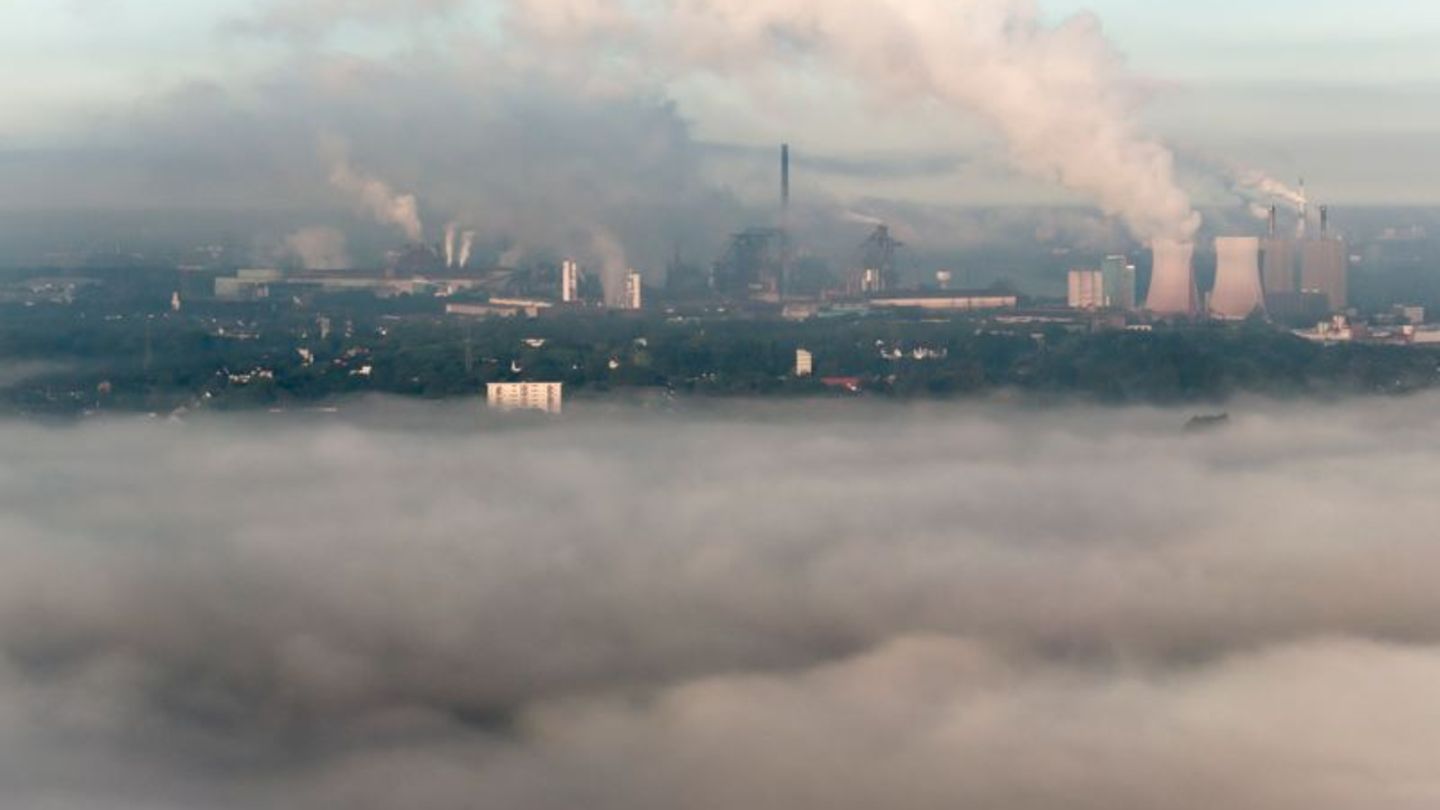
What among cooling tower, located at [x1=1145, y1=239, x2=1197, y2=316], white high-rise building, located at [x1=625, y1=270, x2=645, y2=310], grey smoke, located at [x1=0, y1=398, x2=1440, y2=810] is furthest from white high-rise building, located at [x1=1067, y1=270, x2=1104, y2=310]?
grey smoke, located at [x1=0, y1=398, x2=1440, y2=810]

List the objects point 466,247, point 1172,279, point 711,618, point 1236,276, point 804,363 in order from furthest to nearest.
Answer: point 1236,276 < point 1172,279 < point 466,247 < point 804,363 < point 711,618

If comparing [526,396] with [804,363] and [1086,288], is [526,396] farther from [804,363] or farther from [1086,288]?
[1086,288]

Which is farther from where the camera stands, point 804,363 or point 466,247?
point 466,247

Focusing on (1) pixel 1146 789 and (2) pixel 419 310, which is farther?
(2) pixel 419 310

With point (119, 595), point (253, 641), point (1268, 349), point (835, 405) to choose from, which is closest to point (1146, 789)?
point (253, 641)

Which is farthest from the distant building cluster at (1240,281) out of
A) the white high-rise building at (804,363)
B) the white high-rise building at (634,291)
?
the white high-rise building at (804,363)

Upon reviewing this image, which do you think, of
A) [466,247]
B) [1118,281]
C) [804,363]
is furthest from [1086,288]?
[466,247]

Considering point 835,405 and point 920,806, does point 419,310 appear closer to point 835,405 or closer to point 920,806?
point 835,405

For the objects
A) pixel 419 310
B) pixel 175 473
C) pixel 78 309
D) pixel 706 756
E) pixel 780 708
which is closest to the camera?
pixel 706 756
